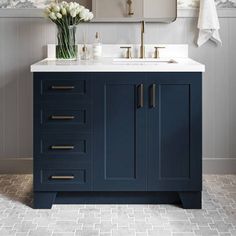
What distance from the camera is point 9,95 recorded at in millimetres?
3590

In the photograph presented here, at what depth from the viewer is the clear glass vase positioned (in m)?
3.23

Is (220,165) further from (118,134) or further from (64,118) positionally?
(64,118)

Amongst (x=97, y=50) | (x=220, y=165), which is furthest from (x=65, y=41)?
(x=220, y=165)

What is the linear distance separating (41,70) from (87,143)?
18.7 inches

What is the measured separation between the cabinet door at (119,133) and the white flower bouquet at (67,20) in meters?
0.54

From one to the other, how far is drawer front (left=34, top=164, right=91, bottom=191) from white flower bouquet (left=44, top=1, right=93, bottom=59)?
0.79m

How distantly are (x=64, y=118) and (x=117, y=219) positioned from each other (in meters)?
0.62

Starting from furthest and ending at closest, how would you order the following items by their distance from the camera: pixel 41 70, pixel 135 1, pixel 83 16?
pixel 135 1
pixel 83 16
pixel 41 70

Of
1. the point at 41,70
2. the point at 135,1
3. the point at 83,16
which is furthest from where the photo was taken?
the point at 135,1

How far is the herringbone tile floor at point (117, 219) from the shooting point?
2.51 m

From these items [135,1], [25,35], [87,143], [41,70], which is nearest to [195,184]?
[87,143]

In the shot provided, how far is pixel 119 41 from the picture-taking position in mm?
3547

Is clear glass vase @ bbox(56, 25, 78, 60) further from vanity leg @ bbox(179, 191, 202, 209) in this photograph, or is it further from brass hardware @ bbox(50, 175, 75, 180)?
vanity leg @ bbox(179, 191, 202, 209)

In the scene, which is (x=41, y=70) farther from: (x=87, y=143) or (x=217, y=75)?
(x=217, y=75)
